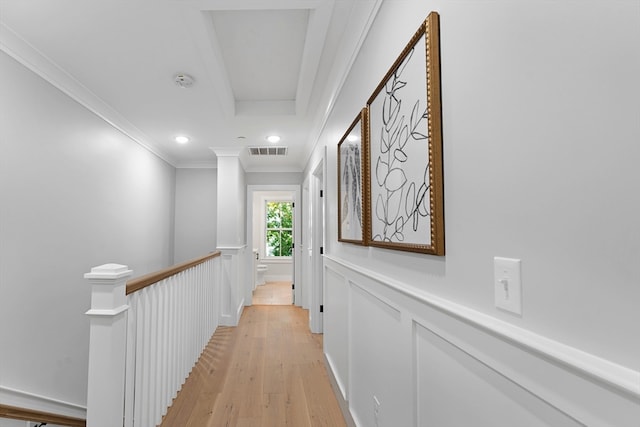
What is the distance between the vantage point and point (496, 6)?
68 centimetres

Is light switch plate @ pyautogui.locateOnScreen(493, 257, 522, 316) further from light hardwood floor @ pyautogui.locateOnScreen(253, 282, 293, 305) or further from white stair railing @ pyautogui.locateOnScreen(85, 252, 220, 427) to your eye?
light hardwood floor @ pyautogui.locateOnScreen(253, 282, 293, 305)

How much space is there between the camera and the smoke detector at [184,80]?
2.41 m

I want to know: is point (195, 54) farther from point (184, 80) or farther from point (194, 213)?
point (194, 213)

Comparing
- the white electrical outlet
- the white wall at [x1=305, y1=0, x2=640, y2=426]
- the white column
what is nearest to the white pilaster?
the white column

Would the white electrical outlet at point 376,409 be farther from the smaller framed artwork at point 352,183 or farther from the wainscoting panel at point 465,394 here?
the smaller framed artwork at point 352,183

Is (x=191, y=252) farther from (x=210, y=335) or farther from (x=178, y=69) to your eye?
(x=178, y=69)

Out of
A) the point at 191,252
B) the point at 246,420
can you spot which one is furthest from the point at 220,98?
the point at 191,252

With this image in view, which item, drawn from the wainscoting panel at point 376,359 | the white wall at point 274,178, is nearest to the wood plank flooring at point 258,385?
the wainscoting panel at point 376,359

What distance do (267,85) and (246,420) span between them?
8.52 ft

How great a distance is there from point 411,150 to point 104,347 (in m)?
1.51

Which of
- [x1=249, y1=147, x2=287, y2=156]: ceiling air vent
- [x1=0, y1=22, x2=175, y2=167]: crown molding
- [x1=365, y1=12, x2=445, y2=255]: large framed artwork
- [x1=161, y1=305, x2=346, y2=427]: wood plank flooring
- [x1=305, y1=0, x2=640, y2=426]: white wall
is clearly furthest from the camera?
[x1=249, y1=147, x2=287, y2=156]: ceiling air vent

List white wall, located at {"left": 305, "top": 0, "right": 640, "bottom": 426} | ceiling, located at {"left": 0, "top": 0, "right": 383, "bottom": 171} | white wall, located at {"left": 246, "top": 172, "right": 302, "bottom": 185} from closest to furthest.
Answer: white wall, located at {"left": 305, "top": 0, "right": 640, "bottom": 426} < ceiling, located at {"left": 0, "top": 0, "right": 383, "bottom": 171} < white wall, located at {"left": 246, "top": 172, "right": 302, "bottom": 185}

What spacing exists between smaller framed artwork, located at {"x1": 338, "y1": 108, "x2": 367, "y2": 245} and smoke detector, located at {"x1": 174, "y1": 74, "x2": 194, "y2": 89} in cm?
125

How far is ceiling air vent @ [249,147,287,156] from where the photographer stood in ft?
14.4
